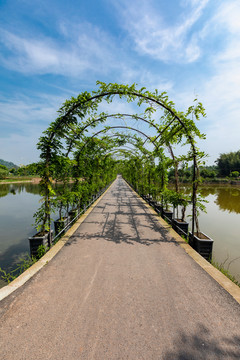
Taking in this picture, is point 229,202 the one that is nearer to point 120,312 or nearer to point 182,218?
point 182,218

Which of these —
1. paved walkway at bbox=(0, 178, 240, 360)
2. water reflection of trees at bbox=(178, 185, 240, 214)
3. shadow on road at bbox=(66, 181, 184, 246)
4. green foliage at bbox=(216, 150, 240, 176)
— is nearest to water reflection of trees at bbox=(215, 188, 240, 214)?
water reflection of trees at bbox=(178, 185, 240, 214)

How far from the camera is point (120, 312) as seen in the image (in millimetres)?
2072

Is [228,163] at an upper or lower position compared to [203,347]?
upper

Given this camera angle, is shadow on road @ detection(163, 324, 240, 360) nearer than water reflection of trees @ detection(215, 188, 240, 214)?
Yes

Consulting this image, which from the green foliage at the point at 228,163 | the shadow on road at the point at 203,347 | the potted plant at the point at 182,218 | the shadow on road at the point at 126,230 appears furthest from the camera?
the green foliage at the point at 228,163

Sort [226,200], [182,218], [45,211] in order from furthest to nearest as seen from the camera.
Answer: [226,200] < [182,218] < [45,211]

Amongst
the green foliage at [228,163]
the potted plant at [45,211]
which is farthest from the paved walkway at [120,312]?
the green foliage at [228,163]

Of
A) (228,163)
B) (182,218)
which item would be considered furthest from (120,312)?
(228,163)

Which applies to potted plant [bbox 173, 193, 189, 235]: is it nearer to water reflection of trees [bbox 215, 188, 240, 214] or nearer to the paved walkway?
the paved walkway

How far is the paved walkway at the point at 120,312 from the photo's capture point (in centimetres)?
162

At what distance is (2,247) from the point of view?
5.41m

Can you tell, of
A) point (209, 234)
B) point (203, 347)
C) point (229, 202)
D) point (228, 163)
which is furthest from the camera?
point (228, 163)

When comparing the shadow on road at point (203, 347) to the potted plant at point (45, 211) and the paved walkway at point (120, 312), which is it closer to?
the paved walkway at point (120, 312)

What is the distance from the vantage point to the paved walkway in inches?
63.8
